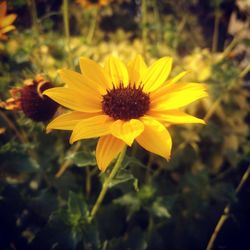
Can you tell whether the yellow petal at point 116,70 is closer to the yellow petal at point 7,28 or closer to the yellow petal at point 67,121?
the yellow petal at point 67,121

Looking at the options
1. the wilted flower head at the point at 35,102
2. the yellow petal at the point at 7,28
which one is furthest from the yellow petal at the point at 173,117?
the yellow petal at the point at 7,28

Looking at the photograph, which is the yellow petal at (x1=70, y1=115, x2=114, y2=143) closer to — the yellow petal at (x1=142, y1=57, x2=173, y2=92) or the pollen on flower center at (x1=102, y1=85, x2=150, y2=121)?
the pollen on flower center at (x1=102, y1=85, x2=150, y2=121)

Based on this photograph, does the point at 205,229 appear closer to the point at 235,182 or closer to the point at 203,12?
the point at 235,182

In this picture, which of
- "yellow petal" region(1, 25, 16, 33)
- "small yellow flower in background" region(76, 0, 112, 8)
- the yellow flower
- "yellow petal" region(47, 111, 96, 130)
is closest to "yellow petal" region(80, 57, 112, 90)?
the yellow flower

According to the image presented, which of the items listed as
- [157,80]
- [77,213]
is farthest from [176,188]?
[157,80]

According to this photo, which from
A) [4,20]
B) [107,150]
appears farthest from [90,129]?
[4,20]

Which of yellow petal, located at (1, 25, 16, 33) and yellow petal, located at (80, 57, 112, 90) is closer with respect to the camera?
yellow petal, located at (80, 57, 112, 90)

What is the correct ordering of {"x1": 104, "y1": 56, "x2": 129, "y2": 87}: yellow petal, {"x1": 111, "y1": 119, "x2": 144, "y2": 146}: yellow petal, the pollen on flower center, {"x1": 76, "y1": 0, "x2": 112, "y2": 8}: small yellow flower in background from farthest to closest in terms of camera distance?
{"x1": 76, "y1": 0, "x2": 112, "y2": 8}: small yellow flower in background < {"x1": 104, "y1": 56, "x2": 129, "y2": 87}: yellow petal < the pollen on flower center < {"x1": 111, "y1": 119, "x2": 144, "y2": 146}: yellow petal

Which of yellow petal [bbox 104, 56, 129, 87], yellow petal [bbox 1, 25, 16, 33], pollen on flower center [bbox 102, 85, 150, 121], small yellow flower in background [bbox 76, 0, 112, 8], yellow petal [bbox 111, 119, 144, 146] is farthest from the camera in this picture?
small yellow flower in background [bbox 76, 0, 112, 8]
